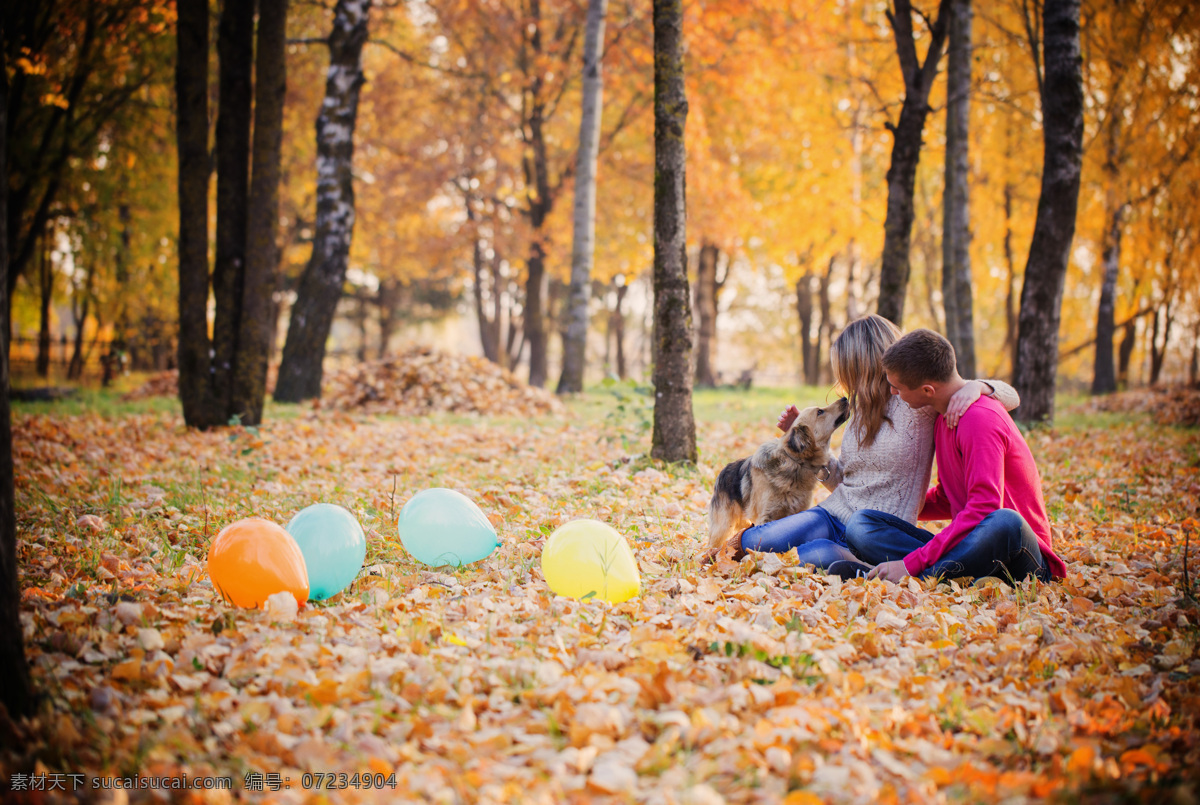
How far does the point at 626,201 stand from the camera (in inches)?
740

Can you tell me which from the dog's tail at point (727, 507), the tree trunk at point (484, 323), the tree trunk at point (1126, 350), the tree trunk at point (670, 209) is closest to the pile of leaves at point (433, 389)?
the tree trunk at point (670, 209)

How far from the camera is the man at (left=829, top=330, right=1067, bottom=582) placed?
130 inches

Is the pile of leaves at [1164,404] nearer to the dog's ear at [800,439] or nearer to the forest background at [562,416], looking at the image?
the forest background at [562,416]

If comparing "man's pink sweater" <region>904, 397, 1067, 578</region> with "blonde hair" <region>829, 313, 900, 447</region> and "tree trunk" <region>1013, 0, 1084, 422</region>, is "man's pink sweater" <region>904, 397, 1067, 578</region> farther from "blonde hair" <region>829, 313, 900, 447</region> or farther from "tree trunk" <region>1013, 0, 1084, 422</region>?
"tree trunk" <region>1013, 0, 1084, 422</region>

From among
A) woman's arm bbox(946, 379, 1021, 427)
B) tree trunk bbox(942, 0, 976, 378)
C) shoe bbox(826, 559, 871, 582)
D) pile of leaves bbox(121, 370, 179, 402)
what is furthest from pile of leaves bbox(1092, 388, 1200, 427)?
pile of leaves bbox(121, 370, 179, 402)

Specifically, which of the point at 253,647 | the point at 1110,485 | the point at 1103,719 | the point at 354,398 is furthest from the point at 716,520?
the point at 354,398

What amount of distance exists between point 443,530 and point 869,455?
8.38ft

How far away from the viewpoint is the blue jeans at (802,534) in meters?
3.87

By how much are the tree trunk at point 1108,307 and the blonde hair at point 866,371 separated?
14.8 metres

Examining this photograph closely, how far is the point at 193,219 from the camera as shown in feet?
27.8

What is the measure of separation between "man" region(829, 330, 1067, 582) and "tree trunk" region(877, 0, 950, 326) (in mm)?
4469

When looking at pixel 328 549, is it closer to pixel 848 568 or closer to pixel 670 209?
pixel 848 568

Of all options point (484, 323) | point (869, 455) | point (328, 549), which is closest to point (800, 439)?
point (869, 455)

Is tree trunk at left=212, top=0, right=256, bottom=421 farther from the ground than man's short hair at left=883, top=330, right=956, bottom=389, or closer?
farther from the ground
